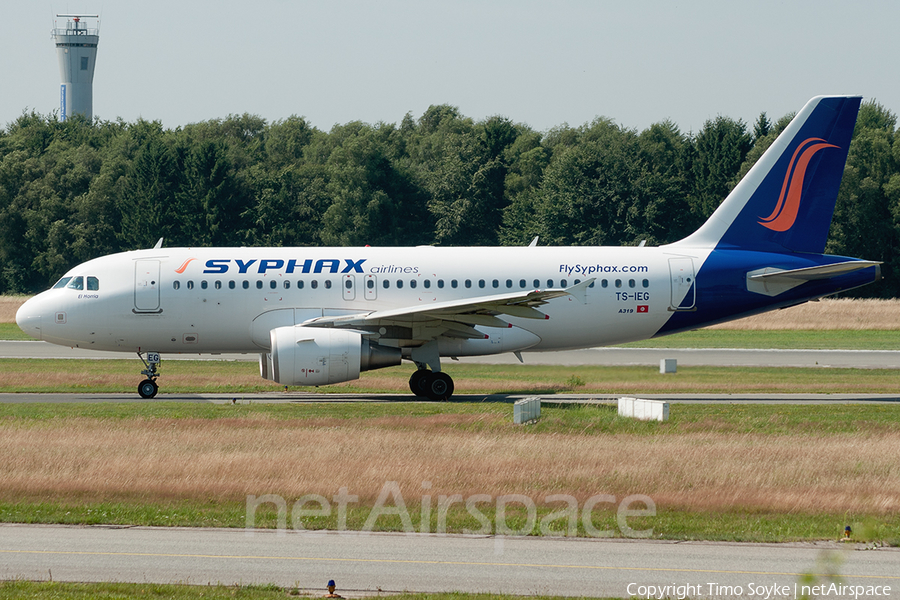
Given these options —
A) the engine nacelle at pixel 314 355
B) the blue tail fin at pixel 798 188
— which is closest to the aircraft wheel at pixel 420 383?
the engine nacelle at pixel 314 355

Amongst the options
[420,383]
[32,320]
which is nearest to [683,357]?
[420,383]

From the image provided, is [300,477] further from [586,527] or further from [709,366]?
[709,366]

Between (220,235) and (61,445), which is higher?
(220,235)

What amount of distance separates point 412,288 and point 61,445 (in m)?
11.9

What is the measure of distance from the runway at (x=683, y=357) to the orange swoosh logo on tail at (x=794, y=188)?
8.88m

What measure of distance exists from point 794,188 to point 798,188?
12 cm

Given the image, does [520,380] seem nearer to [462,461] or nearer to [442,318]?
[442,318]

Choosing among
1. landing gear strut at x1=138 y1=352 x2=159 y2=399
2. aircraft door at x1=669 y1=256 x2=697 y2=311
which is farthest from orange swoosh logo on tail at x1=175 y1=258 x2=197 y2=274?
aircraft door at x1=669 y1=256 x2=697 y2=311

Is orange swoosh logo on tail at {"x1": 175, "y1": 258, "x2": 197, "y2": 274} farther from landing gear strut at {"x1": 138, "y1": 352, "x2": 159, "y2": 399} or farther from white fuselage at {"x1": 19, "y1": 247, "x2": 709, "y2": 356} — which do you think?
landing gear strut at {"x1": 138, "y1": 352, "x2": 159, "y2": 399}

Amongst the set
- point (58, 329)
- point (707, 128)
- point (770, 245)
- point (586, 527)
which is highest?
point (707, 128)

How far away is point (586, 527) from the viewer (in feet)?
44.2

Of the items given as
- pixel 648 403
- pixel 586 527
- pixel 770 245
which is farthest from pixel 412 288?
pixel 586 527

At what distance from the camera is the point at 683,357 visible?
136ft

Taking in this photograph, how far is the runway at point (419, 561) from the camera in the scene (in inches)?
427
